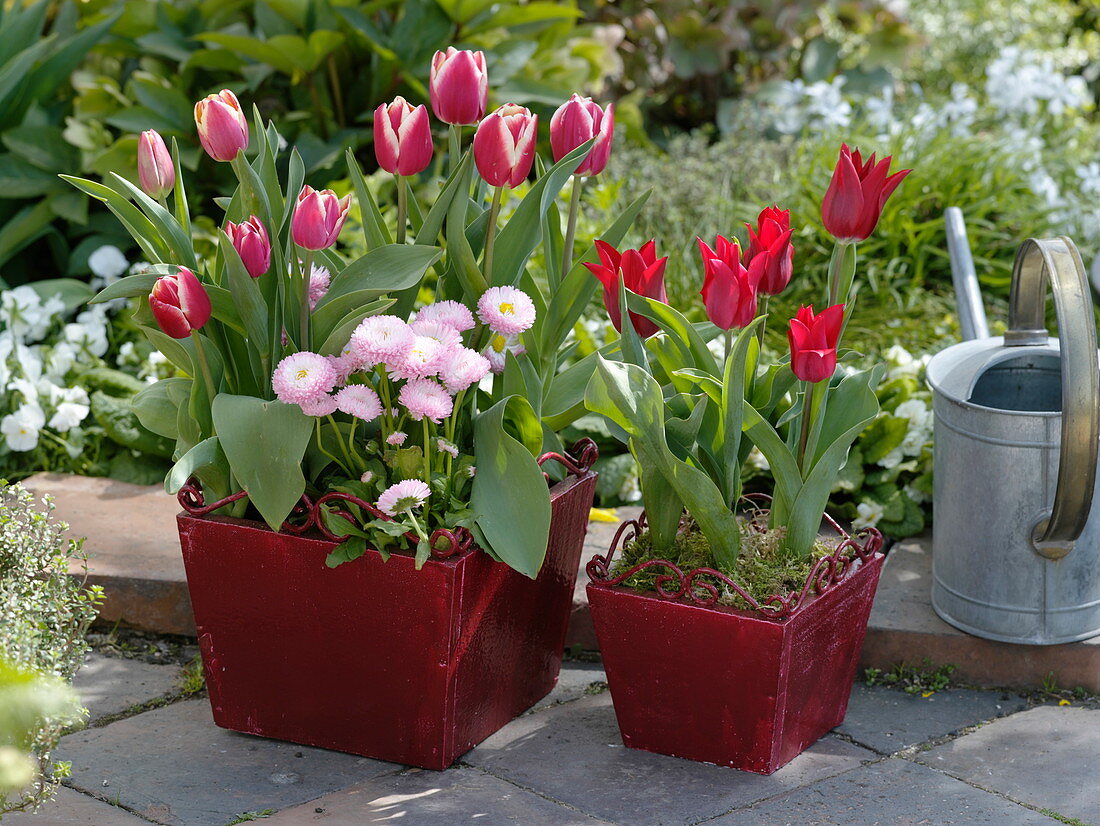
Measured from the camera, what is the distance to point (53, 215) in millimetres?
3914

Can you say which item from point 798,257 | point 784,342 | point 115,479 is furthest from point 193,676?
point 798,257

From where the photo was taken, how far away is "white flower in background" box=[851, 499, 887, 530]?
279 cm

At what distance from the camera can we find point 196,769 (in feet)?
6.83

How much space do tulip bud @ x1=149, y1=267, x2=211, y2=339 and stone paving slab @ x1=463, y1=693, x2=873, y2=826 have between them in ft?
2.92

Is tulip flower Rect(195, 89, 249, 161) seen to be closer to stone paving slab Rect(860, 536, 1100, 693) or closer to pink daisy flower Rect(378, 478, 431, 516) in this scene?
pink daisy flower Rect(378, 478, 431, 516)

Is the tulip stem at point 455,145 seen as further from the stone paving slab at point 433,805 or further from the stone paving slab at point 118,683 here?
the stone paving slab at point 118,683

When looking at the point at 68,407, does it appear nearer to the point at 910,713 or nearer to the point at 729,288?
the point at 729,288

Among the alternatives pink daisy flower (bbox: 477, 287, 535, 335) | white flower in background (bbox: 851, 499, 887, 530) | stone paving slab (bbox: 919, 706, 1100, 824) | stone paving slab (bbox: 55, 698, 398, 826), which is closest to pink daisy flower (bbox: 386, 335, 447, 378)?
pink daisy flower (bbox: 477, 287, 535, 335)

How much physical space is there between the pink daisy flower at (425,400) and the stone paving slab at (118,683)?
36.3 inches

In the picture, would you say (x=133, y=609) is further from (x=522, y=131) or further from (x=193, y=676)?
(x=522, y=131)

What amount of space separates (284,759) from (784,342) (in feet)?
6.59

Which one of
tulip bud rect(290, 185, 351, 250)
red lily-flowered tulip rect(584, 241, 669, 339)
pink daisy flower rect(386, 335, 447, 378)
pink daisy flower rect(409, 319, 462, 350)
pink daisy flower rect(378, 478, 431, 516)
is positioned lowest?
pink daisy flower rect(378, 478, 431, 516)

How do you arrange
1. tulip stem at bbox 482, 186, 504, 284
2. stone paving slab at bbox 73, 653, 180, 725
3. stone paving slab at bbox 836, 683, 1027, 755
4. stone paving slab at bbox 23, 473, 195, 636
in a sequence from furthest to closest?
stone paving slab at bbox 23, 473, 195, 636 → stone paving slab at bbox 73, 653, 180, 725 → stone paving slab at bbox 836, 683, 1027, 755 → tulip stem at bbox 482, 186, 504, 284

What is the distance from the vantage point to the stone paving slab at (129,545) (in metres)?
2.61
